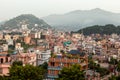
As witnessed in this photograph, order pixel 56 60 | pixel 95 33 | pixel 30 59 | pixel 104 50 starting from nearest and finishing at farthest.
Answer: pixel 56 60, pixel 30 59, pixel 104 50, pixel 95 33

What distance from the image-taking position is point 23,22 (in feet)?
548

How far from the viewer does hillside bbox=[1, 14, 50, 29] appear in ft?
536

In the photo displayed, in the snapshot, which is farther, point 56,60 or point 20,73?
point 56,60

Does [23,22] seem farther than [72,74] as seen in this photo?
→ Yes

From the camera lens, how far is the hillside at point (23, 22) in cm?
16338

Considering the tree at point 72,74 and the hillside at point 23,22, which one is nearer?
the tree at point 72,74

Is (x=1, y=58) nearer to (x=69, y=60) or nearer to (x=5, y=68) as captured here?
(x=5, y=68)

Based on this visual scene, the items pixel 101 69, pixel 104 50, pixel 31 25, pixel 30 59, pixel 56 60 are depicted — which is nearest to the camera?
pixel 56 60

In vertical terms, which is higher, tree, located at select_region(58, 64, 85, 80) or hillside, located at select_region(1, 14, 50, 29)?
hillside, located at select_region(1, 14, 50, 29)

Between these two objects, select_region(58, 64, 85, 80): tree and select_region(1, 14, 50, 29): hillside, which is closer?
select_region(58, 64, 85, 80): tree

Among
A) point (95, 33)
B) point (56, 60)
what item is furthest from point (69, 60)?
point (95, 33)

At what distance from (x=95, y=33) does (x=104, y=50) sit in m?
41.2

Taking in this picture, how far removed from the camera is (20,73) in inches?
Answer: 959

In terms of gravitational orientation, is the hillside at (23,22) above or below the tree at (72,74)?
above
